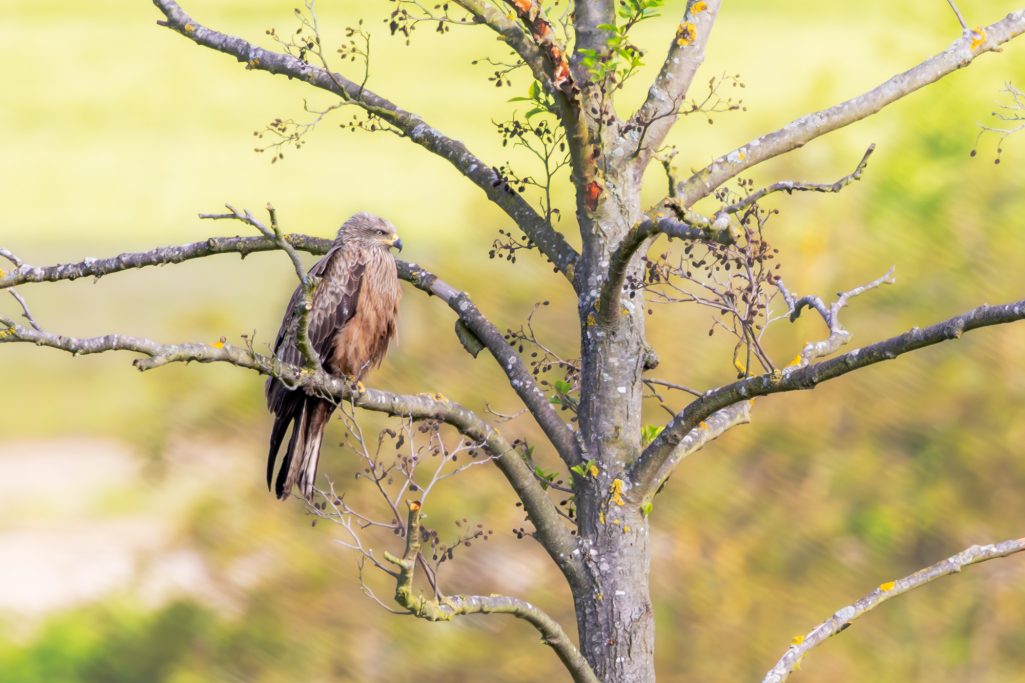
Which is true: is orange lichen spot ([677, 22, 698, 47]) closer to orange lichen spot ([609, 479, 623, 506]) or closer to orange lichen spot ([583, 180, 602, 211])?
orange lichen spot ([583, 180, 602, 211])

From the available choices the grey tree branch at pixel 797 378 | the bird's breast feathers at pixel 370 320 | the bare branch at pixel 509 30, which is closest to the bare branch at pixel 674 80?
the bare branch at pixel 509 30

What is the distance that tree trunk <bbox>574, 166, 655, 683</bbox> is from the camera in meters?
6.14

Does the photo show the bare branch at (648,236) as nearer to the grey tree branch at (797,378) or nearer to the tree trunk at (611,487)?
the tree trunk at (611,487)

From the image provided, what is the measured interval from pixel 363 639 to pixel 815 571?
516cm

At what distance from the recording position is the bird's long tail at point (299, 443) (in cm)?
723

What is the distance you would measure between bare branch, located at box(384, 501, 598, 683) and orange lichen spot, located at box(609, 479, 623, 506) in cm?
76

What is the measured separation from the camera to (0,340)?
5.14m

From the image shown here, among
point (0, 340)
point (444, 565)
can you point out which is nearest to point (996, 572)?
point (444, 565)

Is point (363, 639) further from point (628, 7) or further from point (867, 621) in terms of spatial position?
point (628, 7)

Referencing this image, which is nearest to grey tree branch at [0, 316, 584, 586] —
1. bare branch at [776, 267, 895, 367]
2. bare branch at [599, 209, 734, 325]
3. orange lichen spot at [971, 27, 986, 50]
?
bare branch at [599, 209, 734, 325]

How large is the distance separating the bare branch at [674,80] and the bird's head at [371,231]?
2100 mm

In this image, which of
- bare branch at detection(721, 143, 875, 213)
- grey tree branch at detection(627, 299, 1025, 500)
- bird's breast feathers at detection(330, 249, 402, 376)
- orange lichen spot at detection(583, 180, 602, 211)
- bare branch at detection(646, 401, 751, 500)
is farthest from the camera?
bird's breast feathers at detection(330, 249, 402, 376)

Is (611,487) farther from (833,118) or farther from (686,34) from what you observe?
(686,34)

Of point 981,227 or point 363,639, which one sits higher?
point 981,227
